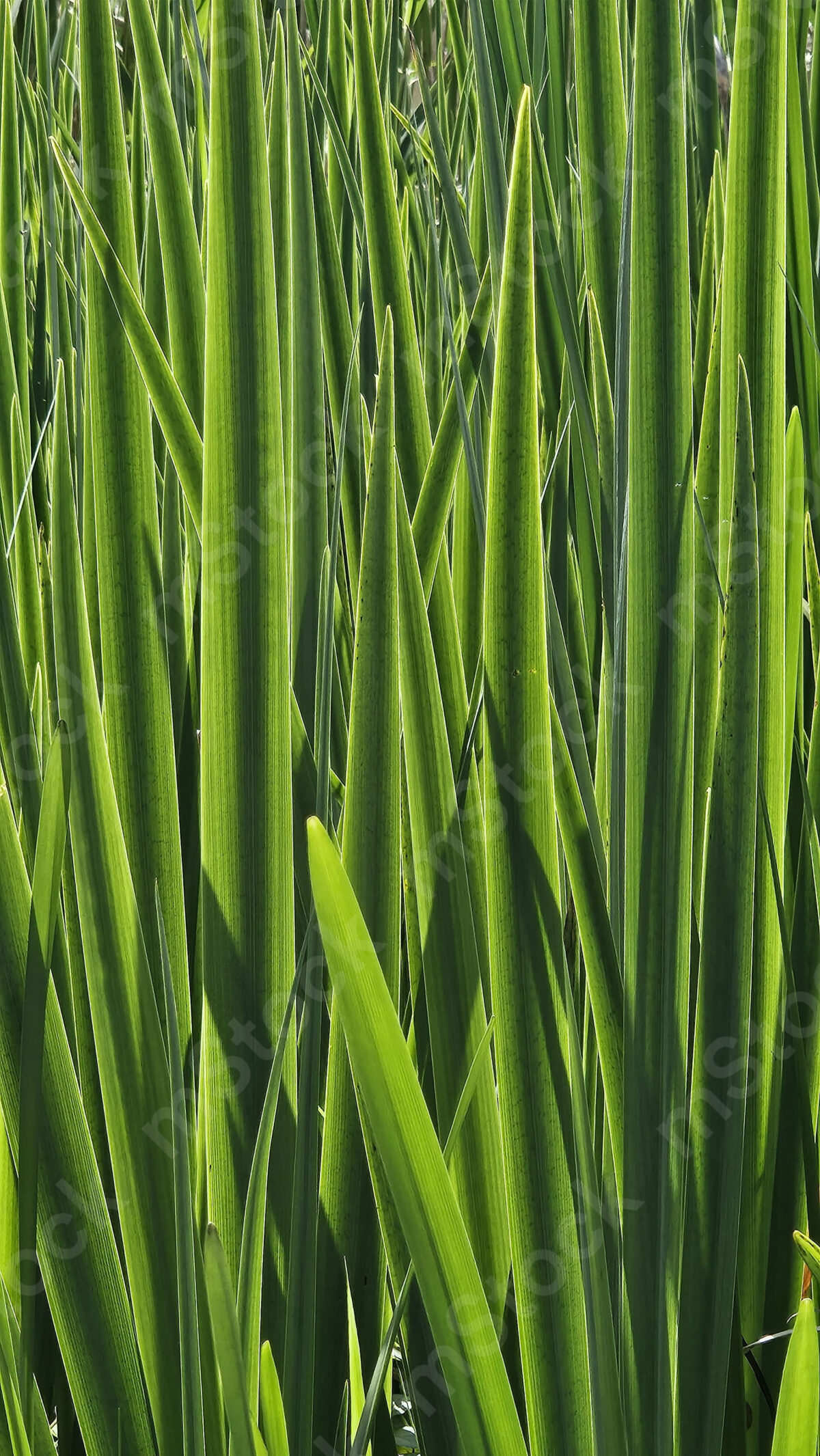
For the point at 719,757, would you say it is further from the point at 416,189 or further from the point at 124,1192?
the point at 416,189

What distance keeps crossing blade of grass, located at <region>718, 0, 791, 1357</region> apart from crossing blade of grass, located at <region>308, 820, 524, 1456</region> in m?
0.13

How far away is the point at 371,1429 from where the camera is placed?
0.35m

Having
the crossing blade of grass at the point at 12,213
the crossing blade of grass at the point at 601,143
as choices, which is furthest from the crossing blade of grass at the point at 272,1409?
the crossing blade of grass at the point at 12,213

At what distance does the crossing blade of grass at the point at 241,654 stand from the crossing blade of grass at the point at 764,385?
0.12 metres

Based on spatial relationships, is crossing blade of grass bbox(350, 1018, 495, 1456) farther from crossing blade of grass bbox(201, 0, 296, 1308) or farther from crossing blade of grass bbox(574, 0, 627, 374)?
crossing blade of grass bbox(574, 0, 627, 374)

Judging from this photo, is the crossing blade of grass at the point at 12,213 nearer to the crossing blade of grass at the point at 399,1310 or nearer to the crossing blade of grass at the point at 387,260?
the crossing blade of grass at the point at 387,260

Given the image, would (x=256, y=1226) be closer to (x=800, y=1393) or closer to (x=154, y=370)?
(x=800, y=1393)

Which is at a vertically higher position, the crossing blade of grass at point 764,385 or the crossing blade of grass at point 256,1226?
the crossing blade of grass at point 764,385

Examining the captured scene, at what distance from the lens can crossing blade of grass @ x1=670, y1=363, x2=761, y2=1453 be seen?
0.29 metres

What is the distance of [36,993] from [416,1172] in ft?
0.35

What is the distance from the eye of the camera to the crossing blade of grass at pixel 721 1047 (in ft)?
0.96

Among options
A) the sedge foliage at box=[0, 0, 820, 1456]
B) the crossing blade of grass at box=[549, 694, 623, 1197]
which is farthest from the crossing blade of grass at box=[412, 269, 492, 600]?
the crossing blade of grass at box=[549, 694, 623, 1197]

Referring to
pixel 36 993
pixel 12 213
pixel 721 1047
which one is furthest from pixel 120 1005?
pixel 12 213

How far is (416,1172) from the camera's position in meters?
0.25
